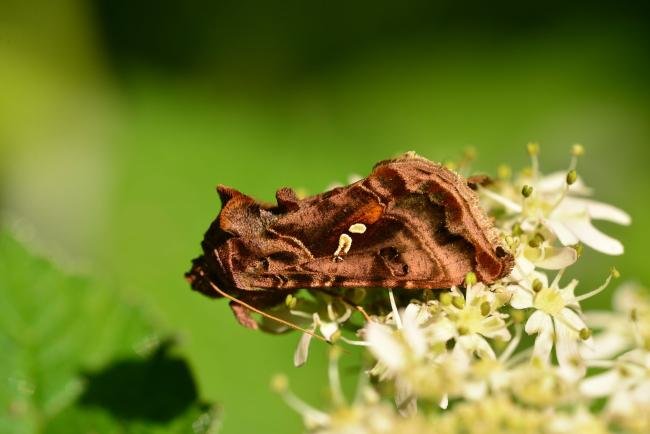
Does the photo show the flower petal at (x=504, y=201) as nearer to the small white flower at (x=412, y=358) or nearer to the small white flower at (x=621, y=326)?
the small white flower at (x=412, y=358)

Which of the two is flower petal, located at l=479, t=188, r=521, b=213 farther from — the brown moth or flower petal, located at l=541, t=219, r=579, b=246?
the brown moth

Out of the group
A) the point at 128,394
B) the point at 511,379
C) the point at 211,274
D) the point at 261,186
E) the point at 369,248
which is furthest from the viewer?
the point at 261,186

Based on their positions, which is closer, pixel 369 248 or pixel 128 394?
pixel 369 248

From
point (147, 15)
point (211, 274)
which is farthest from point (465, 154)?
point (147, 15)

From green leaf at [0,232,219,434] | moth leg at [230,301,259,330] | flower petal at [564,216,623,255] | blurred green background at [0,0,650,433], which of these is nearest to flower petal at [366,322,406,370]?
moth leg at [230,301,259,330]

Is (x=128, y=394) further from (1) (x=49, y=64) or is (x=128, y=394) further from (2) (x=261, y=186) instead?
(1) (x=49, y=64)

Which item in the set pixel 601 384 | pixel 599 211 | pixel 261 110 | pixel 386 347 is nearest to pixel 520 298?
pixel 601 384
